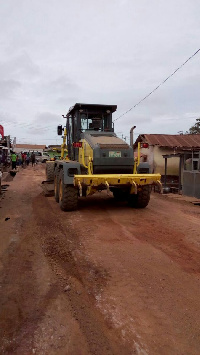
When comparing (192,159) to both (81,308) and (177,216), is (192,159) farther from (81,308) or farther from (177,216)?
(81,308)

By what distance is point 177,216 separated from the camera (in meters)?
7.52

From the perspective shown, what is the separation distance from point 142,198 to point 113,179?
4.72ft

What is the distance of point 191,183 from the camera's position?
42.6ft

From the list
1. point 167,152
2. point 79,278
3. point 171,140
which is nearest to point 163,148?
point 167,152

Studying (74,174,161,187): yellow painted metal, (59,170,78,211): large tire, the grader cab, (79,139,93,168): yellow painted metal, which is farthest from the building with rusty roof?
(59,170,78,211): large tire

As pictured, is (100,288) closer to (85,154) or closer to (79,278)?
(79,278)

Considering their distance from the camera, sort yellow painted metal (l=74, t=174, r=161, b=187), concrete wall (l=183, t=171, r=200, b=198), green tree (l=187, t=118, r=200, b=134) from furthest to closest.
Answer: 1. green tree (l=187, t=118, r=200, b=134)
2. concrete wall (l=183, t=171, r=200, b=198)
3. yellow painted metal (l=74, t=174, r=161, b=187)

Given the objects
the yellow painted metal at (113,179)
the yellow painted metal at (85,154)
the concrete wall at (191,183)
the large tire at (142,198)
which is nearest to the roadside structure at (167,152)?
the concrete wall at (191,183)

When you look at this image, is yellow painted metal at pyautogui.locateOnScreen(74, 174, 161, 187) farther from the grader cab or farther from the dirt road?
the dirt road

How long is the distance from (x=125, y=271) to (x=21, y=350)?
1780 mm

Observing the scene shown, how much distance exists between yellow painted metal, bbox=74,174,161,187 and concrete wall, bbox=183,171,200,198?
591cm

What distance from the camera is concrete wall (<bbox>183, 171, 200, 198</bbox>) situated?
12.5 meters

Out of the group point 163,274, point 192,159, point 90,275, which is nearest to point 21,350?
point 90,275

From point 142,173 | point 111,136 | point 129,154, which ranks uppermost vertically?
point 111,136
